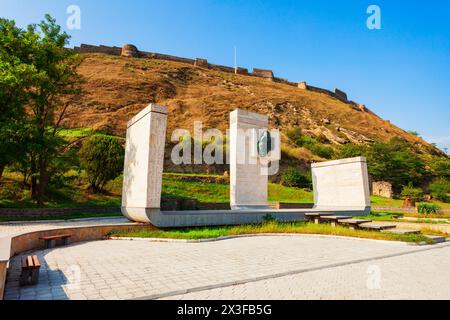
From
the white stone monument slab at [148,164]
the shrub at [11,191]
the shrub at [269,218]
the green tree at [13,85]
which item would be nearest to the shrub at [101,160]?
the shrub at [11,191]

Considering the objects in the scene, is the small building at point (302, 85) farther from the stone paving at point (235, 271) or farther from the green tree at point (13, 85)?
the stone paving at point (235, 271)

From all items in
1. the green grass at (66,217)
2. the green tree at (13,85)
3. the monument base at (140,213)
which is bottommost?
the green grass at (66,217)

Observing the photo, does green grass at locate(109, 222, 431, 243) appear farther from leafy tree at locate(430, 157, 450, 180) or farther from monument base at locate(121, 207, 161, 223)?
leafy tree at locate(430, 157, 450, 180)

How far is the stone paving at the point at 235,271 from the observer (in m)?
4.66

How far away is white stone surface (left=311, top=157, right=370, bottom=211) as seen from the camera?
18469mm

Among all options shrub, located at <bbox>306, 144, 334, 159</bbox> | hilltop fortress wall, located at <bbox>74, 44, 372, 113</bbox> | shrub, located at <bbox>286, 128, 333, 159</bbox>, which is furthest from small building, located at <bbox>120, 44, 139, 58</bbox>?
shrub, located at <bbox>306, 144, 334, 159</bbox>

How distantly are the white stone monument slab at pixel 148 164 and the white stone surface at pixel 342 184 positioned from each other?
12511 mm

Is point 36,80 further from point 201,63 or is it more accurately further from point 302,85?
point 302,85

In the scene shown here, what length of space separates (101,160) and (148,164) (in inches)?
424

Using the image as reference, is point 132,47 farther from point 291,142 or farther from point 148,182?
point 148,182

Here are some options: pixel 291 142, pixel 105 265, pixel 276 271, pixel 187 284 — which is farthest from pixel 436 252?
pixel 291 142

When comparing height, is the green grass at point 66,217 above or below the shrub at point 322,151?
below

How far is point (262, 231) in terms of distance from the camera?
12.0 metres
